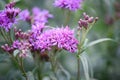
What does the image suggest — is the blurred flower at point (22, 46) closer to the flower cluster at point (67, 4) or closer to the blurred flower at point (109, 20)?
the flower cluster at point (67, 4)

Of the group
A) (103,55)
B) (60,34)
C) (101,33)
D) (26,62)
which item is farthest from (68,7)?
(101,33)

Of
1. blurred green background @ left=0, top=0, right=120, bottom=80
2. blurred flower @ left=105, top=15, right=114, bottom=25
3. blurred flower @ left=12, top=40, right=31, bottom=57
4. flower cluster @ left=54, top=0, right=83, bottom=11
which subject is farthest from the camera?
blurred flower @ left=105, top=15, right=114, bottom=25

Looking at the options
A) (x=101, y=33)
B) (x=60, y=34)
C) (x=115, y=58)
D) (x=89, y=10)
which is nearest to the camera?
(x=60, y=34)

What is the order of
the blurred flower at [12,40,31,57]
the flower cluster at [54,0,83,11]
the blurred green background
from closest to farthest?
the blurred flower at [12,40,31,57] → the flower cluster at [54,0,83,11] → the blurred green background

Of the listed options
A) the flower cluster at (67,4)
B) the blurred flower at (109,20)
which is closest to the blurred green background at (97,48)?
the blurred flower at (109,20)

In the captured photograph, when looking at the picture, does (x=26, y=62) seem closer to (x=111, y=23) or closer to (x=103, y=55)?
(x=103, y=55)

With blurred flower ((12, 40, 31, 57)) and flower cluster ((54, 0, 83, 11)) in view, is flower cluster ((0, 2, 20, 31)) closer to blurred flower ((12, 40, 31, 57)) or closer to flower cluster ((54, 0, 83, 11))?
blurred flower ((12, 40, 31, 57))

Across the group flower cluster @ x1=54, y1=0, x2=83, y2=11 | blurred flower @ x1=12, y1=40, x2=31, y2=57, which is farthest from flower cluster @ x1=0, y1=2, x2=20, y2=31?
flower cluster @ x1=54, y1=0, x2=83, y2=11

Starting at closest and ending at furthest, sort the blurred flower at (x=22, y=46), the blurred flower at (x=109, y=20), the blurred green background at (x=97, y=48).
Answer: the blurred flower at (x=22, y=46)
the blurred green background at (x=97, y=48)
the blurred flower at (x=109, y=20)
